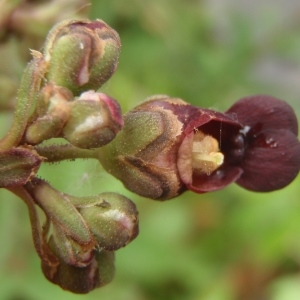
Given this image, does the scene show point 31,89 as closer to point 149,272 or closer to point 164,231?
point 149,272

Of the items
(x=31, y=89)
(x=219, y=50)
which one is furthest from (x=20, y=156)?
(x=219, y=50)

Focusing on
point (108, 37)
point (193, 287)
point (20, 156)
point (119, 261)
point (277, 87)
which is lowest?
point (193, 287)

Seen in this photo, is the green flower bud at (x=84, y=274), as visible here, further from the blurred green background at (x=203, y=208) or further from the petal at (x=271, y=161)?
the blurred green background at (x=203, y=208)

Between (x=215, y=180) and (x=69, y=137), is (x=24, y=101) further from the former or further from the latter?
(x=215, y=180)

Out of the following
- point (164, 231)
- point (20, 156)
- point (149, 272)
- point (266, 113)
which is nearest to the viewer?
point (20, 156)

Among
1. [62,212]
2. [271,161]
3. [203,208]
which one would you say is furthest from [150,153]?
[203,208]

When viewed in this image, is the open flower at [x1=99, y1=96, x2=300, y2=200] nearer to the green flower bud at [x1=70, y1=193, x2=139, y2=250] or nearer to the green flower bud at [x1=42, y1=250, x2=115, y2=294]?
the green flower bud at [x1=70, y1=193, x2=139, y2=250]

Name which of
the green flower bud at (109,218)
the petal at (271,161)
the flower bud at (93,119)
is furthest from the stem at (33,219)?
the petal at (271,161)

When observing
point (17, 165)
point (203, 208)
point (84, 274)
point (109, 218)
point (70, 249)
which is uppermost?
point (17, 165)
